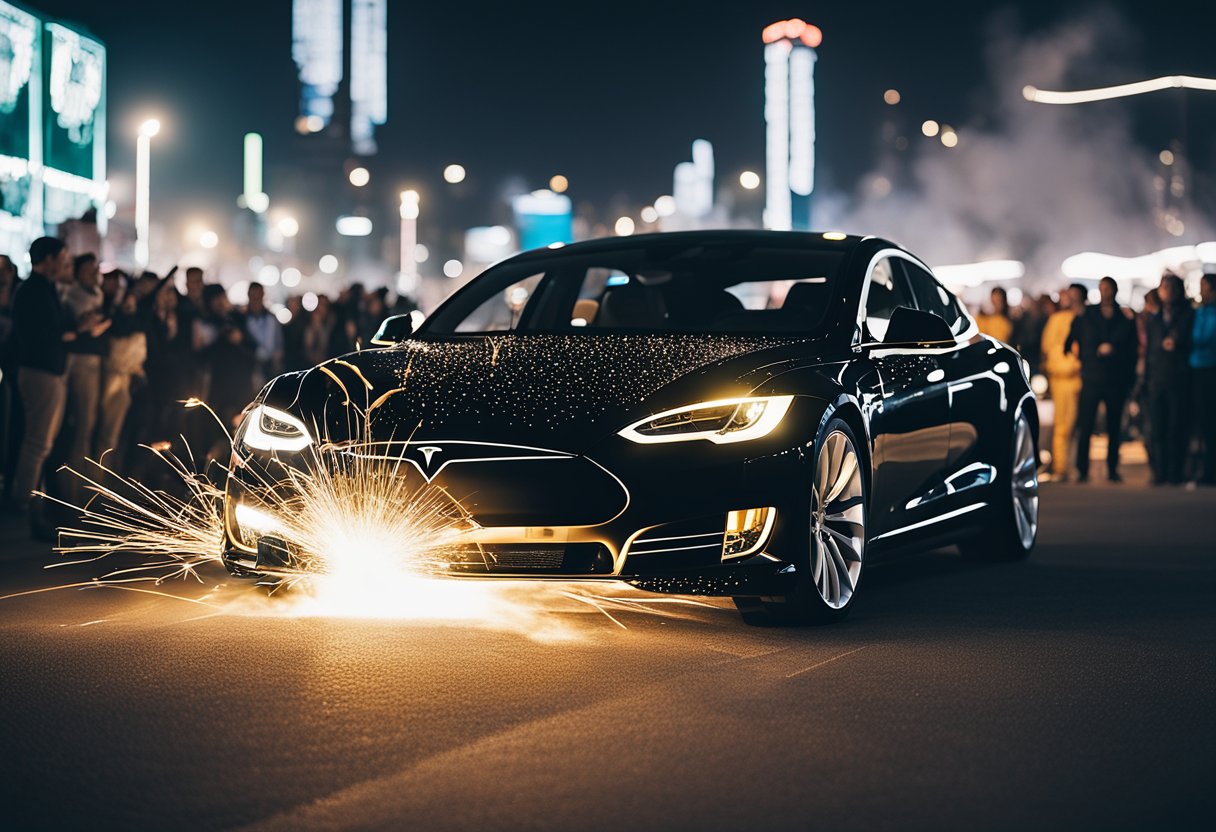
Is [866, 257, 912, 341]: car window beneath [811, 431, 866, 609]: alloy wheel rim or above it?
above

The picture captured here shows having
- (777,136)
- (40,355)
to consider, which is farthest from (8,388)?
(777,136)

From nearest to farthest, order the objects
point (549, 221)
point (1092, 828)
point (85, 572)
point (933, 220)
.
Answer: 1. point (1092, 828)
2. point (85, 572)
3. point (933, 220)
4. point (549, 221)

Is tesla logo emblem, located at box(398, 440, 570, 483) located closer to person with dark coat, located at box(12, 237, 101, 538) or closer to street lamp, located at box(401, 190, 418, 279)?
person with dark coat, located at box(12, 237, 101, 538)

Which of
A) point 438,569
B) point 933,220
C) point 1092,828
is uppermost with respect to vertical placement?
point 933,220

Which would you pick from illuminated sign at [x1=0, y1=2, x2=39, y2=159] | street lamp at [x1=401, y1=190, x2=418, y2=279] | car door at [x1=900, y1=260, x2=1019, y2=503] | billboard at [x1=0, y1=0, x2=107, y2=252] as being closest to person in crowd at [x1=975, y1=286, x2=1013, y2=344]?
car door at [x1=900, y1=260, x2=1019, y2=503]

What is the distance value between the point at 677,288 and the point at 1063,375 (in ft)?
32.7

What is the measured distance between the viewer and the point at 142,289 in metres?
15.5

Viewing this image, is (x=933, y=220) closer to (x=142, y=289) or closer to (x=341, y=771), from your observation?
(x=142, y=289)

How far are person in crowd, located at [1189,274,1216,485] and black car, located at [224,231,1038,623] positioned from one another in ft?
28.9

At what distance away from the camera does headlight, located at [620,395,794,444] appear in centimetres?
703

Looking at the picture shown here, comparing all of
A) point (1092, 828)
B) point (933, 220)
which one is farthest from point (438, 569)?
point (933, 220)

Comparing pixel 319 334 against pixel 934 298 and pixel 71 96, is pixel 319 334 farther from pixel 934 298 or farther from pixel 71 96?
pixel 71 96

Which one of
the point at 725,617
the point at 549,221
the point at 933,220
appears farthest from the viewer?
the point at 549,221

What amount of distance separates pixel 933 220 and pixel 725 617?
108 m
